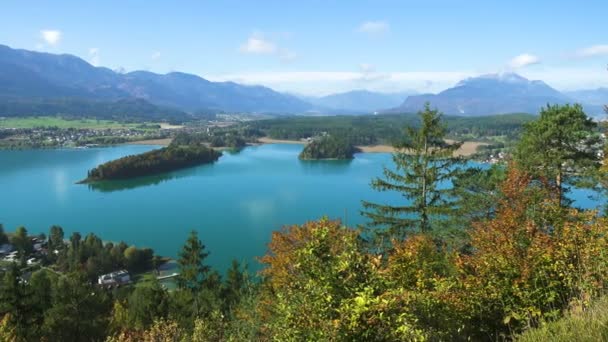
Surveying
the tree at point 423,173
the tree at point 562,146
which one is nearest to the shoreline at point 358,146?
the tree at point 562,146

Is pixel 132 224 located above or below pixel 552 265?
below

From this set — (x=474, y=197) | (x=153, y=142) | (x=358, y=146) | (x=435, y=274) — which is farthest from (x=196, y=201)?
(x=153, y=142)

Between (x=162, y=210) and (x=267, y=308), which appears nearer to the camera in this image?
(x=267, y=308)

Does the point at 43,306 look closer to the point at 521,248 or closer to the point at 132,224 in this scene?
the point at 521,248

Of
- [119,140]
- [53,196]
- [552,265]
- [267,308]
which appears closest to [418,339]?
[552,265]

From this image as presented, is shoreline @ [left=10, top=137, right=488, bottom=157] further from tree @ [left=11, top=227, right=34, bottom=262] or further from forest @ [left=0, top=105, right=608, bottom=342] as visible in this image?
forest @ [left=0, top=105, right=608, bottom=342]

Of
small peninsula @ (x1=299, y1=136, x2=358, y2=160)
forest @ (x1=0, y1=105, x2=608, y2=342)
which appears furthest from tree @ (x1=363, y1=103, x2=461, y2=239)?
small peninsula @ (x1=299, y1=136, x2=358, y2=160)
